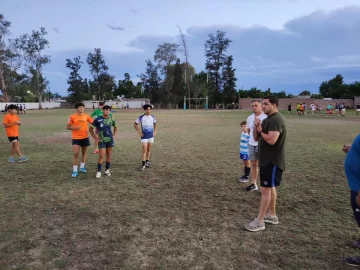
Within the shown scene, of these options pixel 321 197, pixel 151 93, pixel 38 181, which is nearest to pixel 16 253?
pixel 38 181

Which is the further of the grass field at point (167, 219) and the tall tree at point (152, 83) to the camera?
the tall tree at point (152, 83)

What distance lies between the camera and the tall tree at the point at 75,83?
80500mm

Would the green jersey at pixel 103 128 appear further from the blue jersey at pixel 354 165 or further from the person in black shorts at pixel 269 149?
the blue jersey at pixel 354 165

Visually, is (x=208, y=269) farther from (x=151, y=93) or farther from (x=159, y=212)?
(x=151, y=93)

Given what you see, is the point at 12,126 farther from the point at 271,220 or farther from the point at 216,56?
the point at 216,56

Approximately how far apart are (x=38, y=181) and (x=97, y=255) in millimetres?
3799

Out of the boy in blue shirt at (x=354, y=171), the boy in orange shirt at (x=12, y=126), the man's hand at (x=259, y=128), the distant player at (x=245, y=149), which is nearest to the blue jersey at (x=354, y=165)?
the boy in blue shirt at (x=354, y=171)

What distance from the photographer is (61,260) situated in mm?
3189

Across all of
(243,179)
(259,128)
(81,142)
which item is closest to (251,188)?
(243,179)

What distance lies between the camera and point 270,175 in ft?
12.5

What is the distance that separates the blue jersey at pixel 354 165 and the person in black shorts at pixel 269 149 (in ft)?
3.01

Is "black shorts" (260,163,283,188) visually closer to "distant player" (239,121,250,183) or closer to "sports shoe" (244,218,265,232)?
"sports shoe" (244,218,265,232)

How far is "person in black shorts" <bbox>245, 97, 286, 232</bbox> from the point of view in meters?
3.69

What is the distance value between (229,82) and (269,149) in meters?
65.7
